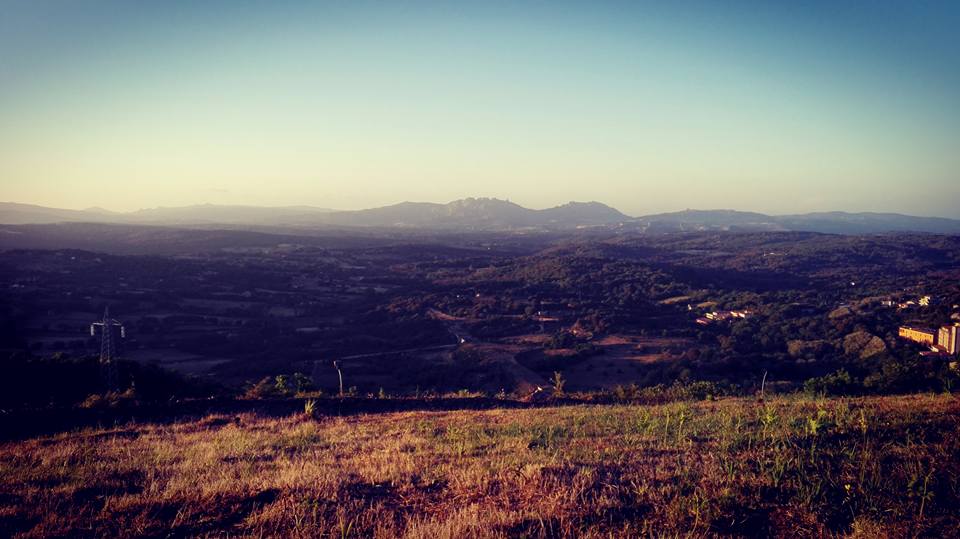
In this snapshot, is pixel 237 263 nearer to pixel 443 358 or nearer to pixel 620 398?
pixel 443 358

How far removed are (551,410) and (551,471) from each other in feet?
18.2

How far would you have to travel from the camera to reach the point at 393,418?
10273mm

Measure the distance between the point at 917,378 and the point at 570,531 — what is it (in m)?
13.7

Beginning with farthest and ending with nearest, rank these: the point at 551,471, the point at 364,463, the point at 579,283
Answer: the point at 579,283 → the point at 364,463 → the point at 551,471

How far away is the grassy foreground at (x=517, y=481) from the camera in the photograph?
4.44m

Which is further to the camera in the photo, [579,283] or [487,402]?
[579,283]

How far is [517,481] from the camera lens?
17.7 ft

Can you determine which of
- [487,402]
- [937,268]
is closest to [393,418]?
[487,402]

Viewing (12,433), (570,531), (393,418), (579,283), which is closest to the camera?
(570,531)

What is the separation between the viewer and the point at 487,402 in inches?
508

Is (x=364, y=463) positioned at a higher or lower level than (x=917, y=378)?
higher

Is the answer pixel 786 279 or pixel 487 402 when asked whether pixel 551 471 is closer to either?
pixel 487 402

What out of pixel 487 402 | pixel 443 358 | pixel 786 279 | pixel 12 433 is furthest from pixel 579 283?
pixel 12 433

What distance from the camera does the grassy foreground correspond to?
4.44 meters
